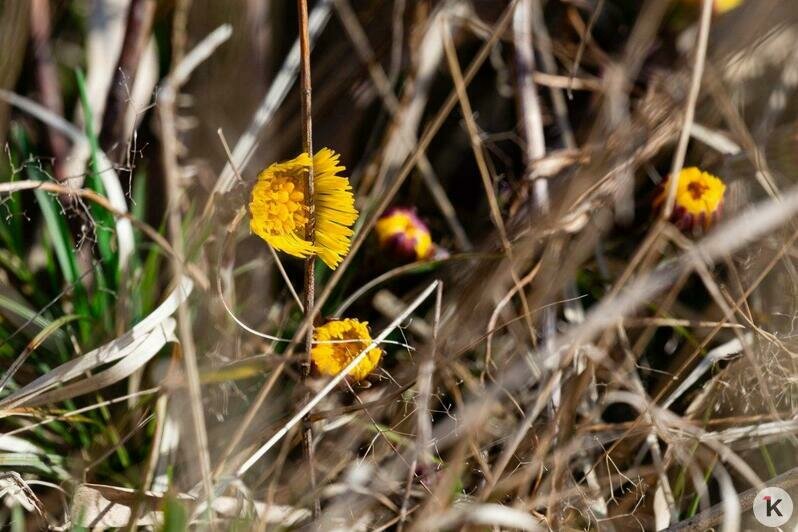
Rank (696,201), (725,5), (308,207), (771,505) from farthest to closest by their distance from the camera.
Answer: (725,5), (696,201), (771,505), (308,207)

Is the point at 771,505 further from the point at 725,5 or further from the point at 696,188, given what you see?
the point at 725,5

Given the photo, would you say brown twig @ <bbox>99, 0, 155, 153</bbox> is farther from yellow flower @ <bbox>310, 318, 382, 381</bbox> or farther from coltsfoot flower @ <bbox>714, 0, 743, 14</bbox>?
coltsfoot flower @ <bbox>714, 0, 743, 14</bbox>

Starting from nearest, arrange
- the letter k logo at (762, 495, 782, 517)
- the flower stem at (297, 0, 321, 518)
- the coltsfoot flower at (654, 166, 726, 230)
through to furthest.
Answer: the flower stem at (297, 0, 321, 518) → the letter k logo at (762, 495, 782, 517) → the coltsfoot flower at (654, 166, 726, 230)

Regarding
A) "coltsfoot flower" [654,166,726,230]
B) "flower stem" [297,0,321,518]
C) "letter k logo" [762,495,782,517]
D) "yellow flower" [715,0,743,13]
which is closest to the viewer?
"flower stem" [297,0,321,518]

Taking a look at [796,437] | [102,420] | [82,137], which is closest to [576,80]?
[796,437]

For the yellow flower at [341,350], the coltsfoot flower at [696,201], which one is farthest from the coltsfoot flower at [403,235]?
the coltsfoot flower at [696,201]

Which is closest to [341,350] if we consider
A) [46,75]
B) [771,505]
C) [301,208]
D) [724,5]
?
[301,208]

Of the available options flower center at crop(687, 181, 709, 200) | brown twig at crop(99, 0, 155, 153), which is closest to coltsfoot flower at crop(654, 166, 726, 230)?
flower center at crop(687, 181, 709, 200)
